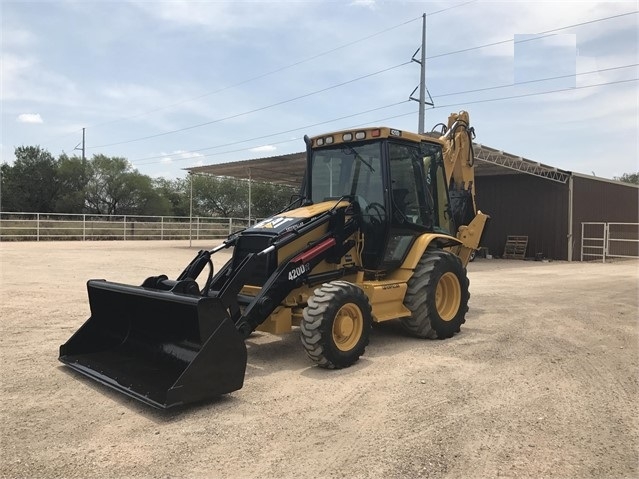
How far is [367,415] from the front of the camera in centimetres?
404

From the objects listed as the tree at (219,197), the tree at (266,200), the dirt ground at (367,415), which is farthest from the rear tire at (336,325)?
the tree at (219,197)

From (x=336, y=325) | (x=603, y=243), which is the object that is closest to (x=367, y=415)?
(x=336, y=325)

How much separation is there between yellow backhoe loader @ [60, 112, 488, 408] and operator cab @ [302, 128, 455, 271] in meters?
0.01

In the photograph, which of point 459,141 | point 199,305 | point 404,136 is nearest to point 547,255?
point 459,141

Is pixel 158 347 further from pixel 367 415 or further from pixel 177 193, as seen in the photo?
pixel 177 193

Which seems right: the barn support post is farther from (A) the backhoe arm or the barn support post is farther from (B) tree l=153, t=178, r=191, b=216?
(B) tree l=153, t=178, r=191, b=216

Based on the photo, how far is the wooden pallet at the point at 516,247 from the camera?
22688mm

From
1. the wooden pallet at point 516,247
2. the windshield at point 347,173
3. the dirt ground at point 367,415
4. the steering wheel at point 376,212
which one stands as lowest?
the dirt ground at point 367,415

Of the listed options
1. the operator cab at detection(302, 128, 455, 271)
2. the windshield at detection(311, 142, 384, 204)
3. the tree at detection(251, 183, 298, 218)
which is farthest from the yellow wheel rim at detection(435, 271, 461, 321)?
the tree at detection(251, 183, 298, 218)

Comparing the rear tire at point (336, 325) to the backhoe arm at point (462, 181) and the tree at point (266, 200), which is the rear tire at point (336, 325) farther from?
the tree at point (266, 200)

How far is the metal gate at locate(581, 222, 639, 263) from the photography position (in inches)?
846

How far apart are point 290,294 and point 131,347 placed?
171 cm

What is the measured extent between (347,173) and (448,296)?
2146 mm

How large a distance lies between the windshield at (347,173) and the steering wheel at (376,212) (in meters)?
0.06
